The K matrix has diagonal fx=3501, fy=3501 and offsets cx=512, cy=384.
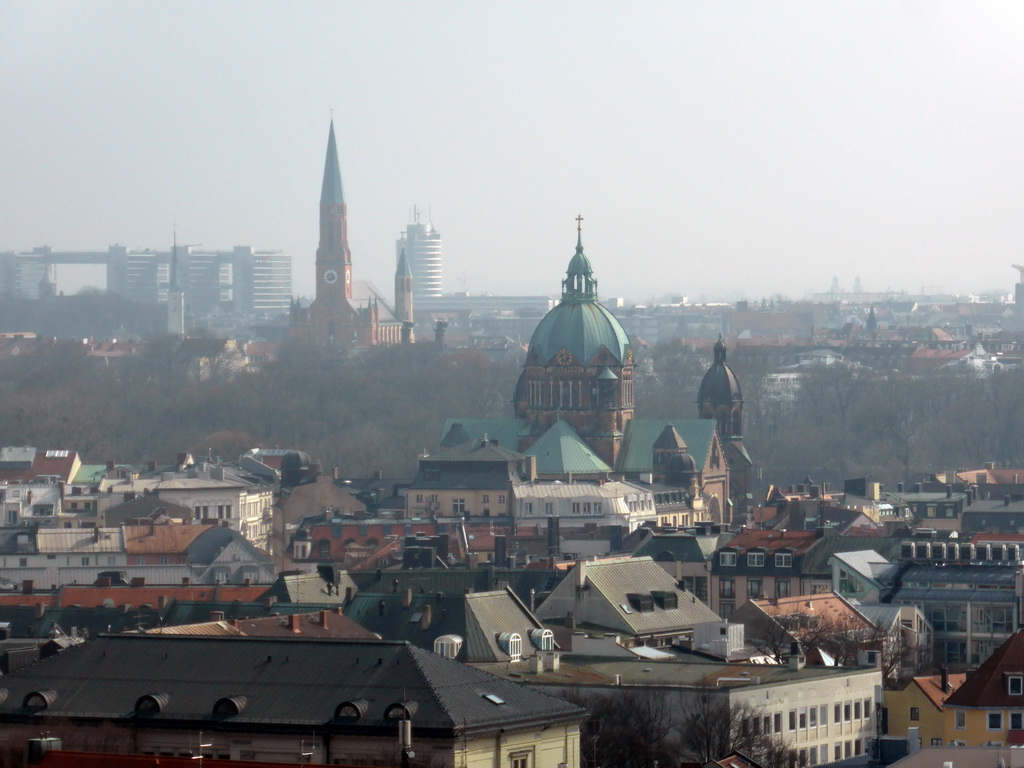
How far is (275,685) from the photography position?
58.0 m

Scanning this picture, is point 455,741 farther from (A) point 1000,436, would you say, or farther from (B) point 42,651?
(A) point 1000,436

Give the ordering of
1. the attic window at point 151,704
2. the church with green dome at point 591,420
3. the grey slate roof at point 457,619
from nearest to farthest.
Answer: the attic window at point 151,704, the grey slate roof at point 457,619, the church with green dome at point 591,420

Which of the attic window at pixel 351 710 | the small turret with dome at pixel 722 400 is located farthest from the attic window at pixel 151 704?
the small turret with dome at pixel 722 400

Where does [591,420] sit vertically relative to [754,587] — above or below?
above

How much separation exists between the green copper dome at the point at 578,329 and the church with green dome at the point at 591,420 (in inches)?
1.7

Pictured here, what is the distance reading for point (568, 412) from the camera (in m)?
153

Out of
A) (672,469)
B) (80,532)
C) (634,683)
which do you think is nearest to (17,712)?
(634,683)

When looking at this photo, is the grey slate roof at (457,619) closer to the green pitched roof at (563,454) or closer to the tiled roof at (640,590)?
the tiled roof at (640,590)

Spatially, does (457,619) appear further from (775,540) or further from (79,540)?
(79,540)

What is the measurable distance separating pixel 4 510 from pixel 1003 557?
168 ft

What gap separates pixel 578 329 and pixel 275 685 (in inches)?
3721

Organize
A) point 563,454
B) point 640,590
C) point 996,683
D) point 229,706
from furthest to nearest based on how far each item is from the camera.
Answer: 1. point 563,454
2. point 640,590
3. point 996,683
4. point 229,706

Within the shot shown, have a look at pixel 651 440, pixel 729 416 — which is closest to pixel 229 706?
pixel 651 440

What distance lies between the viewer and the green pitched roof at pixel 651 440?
149000 millimetres
